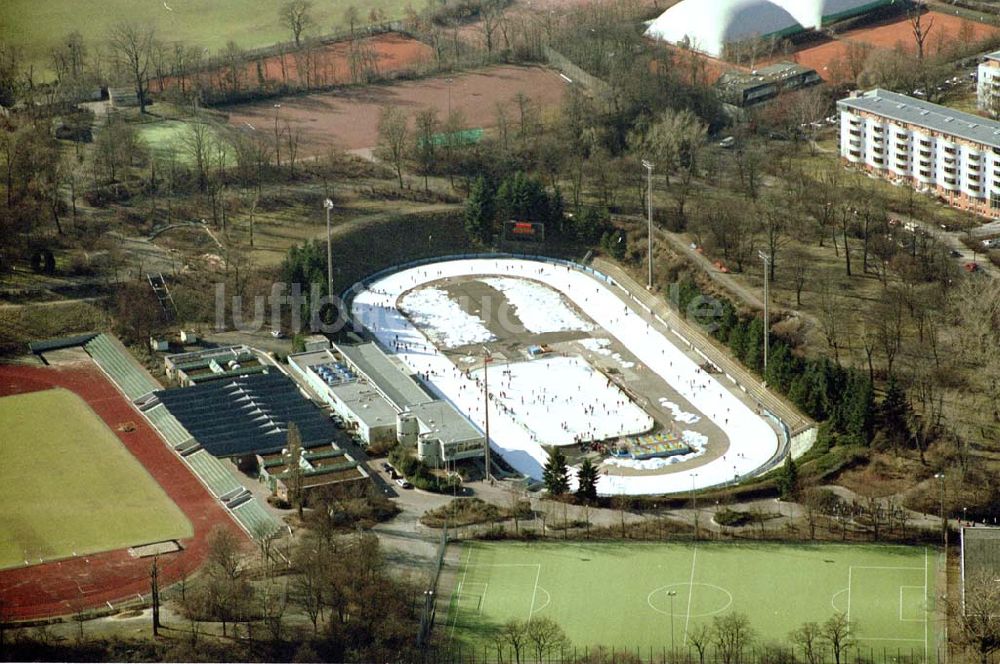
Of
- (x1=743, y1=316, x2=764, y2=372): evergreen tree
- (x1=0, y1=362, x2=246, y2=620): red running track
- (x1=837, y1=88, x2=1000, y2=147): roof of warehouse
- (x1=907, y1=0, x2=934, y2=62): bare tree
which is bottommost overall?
(x1=0, y1=362, x2=246, y2=620): red running track

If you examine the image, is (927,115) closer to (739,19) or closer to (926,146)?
(926,146)

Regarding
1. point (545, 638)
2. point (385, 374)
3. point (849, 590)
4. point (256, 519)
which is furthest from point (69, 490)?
point (849, 590)

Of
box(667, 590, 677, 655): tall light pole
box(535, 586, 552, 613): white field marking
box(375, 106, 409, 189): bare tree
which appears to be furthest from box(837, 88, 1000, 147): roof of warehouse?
box(535, 586, 552, 613): white field marking

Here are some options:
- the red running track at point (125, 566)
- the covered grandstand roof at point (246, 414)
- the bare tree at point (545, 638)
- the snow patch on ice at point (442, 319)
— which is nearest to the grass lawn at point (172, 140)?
the snow patch on ice at point (442, 319)

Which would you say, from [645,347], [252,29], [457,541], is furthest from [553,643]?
[252,29]

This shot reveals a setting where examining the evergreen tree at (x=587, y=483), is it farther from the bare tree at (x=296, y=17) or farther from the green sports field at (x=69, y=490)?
the bare tree at (x=296, y=17)

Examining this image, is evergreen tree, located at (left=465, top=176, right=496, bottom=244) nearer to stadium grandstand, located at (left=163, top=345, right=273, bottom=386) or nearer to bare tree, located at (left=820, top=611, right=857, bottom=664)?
stadium grandstand, located at (left=163, top=345, right=273, bottom=386)
